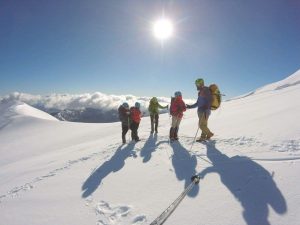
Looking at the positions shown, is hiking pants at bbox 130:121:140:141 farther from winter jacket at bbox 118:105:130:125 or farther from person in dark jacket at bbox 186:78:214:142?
person in dark jacket at bbox 186:78:214:142

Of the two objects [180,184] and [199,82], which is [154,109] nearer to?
[199,82]

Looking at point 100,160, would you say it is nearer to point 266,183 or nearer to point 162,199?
Result: point 162,199

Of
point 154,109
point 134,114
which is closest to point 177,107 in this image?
point 134,114

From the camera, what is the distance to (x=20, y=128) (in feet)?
104

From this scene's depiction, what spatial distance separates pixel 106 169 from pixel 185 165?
294 centimetres

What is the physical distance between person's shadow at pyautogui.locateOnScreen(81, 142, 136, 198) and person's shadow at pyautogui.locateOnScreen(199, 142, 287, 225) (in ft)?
10.7

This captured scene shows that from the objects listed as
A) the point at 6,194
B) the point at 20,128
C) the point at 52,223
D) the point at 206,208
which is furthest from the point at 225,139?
the point at 20,128

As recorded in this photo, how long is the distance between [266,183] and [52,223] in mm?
5014

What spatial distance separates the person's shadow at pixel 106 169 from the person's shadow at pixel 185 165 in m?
1.92

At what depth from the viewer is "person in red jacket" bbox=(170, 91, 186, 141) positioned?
12602mm

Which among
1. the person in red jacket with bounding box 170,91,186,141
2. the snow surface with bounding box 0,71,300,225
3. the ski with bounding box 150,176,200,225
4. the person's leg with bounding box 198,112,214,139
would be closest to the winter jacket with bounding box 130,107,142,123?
the snow surface with bounding box 0,71,300,225

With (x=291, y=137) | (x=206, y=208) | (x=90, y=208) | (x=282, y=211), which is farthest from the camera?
(x=291, y=137)

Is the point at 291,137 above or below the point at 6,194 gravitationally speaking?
above

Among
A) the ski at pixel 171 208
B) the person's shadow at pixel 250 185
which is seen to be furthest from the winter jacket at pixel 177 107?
the ski at pixel 171 208
